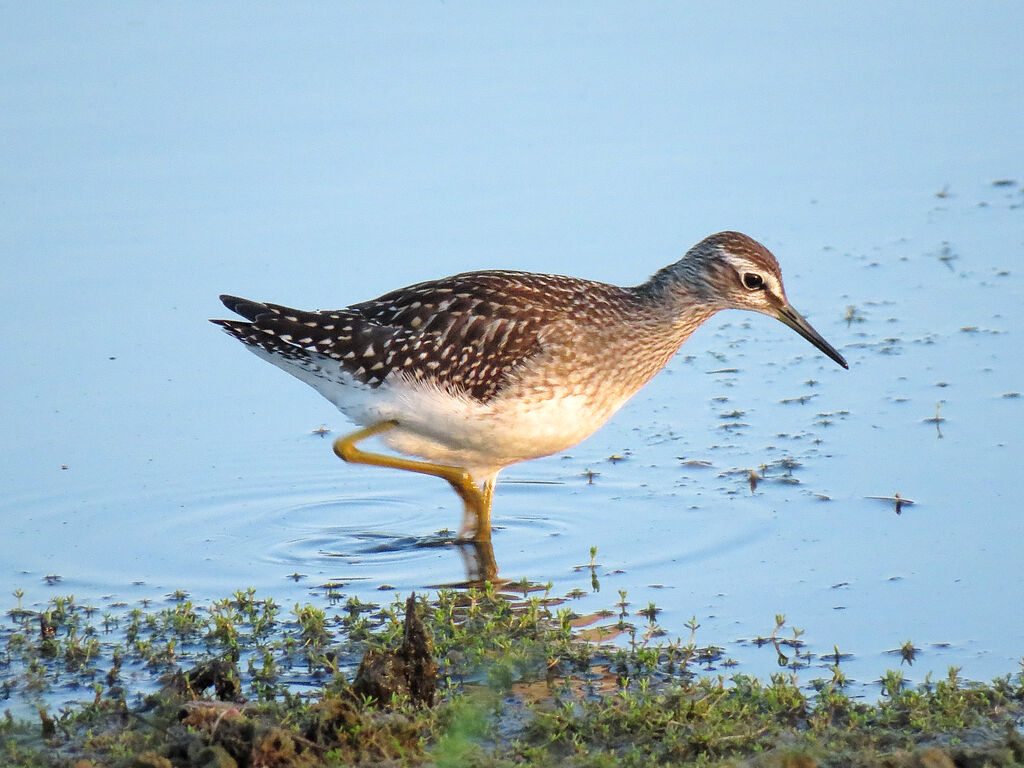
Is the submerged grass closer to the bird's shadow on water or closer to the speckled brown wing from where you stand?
the bird's shadow on water

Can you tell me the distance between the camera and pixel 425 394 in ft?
28.4

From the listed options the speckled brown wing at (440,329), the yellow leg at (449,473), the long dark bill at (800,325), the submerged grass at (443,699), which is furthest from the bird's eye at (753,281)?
the submerged grass at (443,699)

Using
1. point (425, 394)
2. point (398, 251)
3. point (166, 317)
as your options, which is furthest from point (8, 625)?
point (398, 251)

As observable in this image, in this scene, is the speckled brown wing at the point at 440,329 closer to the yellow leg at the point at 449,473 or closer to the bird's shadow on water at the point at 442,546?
the yellow leg at the point at 449,473

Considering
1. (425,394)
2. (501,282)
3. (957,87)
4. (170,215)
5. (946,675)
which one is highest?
(957,87)

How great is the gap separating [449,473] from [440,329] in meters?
0.97

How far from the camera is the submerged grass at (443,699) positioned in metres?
5.68

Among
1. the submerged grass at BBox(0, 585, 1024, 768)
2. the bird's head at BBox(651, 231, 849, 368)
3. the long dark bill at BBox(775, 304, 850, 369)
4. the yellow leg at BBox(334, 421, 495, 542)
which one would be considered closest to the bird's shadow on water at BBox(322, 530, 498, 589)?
the yellow leg at BBox(334, 421, 495, 542)

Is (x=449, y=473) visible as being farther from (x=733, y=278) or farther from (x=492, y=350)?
(x=733, y=278)

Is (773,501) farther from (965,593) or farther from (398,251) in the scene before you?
(398,251)

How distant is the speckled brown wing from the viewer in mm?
8641

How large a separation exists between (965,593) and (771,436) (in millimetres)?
2265

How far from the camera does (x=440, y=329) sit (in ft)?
28.8

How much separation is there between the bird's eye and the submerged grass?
7.65 ft
